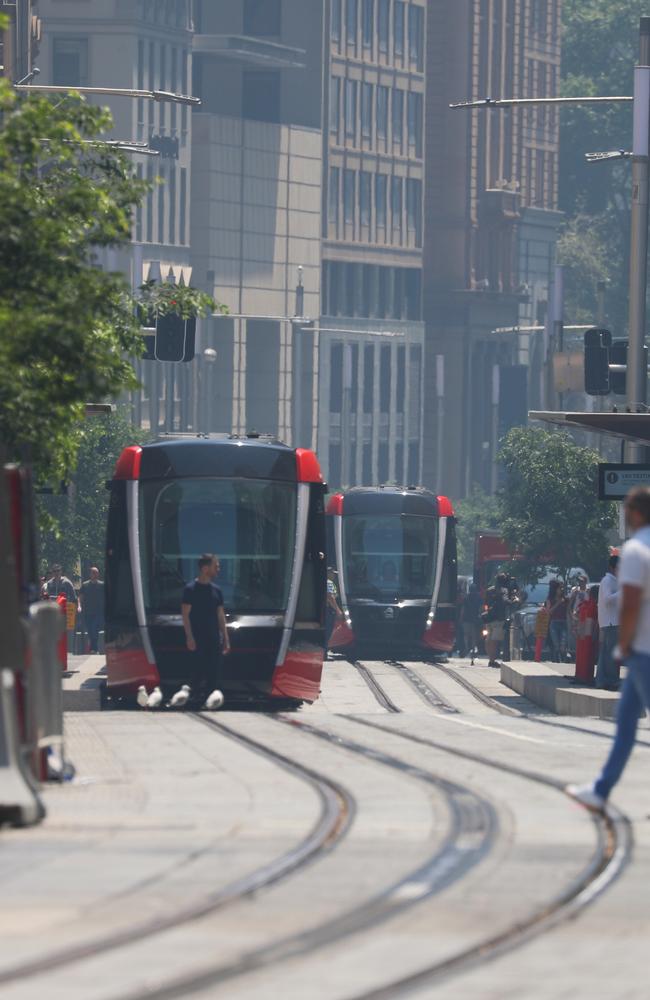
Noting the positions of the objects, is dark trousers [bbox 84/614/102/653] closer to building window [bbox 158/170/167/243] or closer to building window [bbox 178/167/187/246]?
building window [bbox 158/170/167/243]

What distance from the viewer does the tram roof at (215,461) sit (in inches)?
984

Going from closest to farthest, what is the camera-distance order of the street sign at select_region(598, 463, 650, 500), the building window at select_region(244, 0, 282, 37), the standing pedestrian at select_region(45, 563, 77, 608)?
1. the street sign at select_region(598, 463, 650, 500)
2. the standing pedestrian at select_region(45, 563, 77, 608)
3. the building window at select_region(244, 0, 282, 37)

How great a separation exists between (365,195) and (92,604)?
78.0 m

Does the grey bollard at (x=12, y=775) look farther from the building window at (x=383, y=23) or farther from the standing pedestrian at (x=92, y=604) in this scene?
the building window at (x=383, y=23)

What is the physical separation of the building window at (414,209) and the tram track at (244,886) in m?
110

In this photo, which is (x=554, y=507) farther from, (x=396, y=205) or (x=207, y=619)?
(x=396, y=205)

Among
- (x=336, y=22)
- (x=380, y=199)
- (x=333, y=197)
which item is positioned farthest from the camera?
(x=380, y=199)

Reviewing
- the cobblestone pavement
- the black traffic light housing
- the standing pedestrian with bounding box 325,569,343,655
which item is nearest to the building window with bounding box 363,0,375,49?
the standing pedestrian with bounding box 325,569,343,655

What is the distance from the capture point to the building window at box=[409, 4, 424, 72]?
121875 mm

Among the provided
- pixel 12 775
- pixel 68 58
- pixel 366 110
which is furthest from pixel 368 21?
pixel 12 775

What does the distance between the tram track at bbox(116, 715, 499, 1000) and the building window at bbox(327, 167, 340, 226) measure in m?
103

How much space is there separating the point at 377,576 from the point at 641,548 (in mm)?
32012

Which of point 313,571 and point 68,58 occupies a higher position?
point 68,58

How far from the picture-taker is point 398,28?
121188 millimetres
